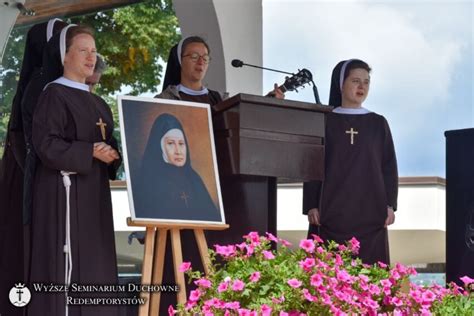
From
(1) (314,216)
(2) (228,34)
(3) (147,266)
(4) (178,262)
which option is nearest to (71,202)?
(3) (147,266)

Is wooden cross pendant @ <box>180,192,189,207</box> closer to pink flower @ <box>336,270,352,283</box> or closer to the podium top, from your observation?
the podium top

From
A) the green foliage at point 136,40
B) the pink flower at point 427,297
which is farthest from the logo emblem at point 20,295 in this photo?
the green foliage at point 136,40

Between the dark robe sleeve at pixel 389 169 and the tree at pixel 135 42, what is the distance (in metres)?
9.93

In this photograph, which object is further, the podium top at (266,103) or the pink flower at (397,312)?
the podium top at (266,103)

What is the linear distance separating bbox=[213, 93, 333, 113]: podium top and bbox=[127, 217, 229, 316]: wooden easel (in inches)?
23.2

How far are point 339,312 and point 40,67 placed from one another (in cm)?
269

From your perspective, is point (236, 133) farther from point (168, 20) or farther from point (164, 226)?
point (168, 20)

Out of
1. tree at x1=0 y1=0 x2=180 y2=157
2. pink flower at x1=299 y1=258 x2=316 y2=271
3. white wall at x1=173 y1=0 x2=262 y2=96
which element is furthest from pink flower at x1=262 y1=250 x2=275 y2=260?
tree at x1=0 y1=0 x2=180 y2=157

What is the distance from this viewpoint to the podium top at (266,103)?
16.1 feet

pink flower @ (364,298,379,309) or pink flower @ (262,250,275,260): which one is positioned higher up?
pink flower @ (262,250,275,260)

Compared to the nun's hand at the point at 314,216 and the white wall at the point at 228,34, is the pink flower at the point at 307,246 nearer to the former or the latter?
the nun's hand at the point at 314,216

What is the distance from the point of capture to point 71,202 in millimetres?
4762

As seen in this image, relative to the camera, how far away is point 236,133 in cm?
495

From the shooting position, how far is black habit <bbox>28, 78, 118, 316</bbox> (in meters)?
4.69
